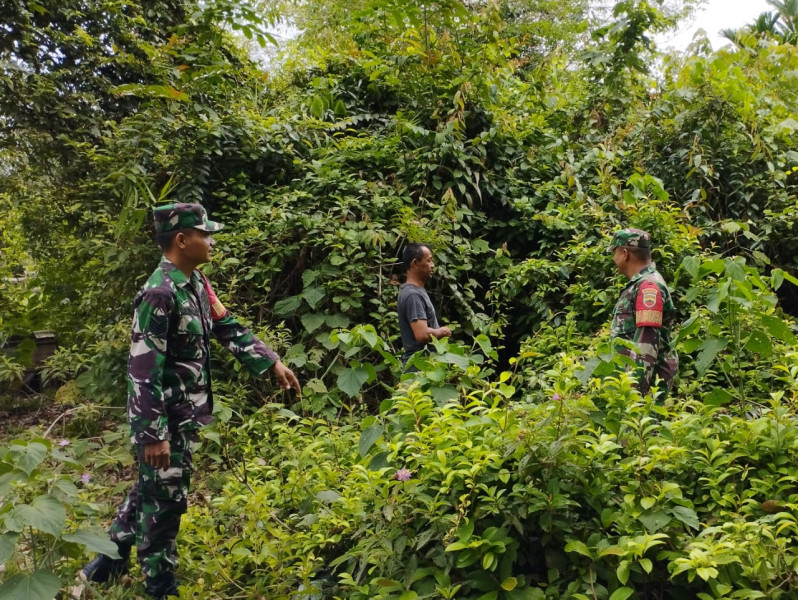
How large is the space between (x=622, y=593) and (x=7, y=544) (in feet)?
6.33

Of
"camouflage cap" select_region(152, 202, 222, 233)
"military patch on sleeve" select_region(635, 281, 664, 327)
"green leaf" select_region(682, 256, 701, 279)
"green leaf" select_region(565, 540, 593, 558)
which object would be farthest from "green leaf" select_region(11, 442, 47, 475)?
"military patch on sleeve" select_region(635, 281, 664, 327)

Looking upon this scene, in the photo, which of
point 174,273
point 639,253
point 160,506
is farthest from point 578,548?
point 639,253

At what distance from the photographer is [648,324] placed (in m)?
3.47

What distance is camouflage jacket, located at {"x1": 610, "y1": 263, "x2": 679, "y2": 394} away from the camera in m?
3.46

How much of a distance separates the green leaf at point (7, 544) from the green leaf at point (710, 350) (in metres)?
2.68

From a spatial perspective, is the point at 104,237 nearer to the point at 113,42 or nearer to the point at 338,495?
the point at 113,42

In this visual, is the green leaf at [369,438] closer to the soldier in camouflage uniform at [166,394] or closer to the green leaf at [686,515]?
the soldier in camouflage uniform at [166,394]

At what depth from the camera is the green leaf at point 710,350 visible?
8.40ft

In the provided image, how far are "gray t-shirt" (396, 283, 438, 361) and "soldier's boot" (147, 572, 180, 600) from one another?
1.88 metres

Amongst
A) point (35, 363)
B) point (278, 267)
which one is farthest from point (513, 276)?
point (35, 363)

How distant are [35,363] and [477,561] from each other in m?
6.59

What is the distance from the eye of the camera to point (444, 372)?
→ 2.52 metres

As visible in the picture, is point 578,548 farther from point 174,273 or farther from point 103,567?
point 103,567

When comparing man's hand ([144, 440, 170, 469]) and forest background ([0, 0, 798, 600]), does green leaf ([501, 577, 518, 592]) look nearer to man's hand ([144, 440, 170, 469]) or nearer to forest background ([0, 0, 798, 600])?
forest background ([0, 0, 798, 600])
